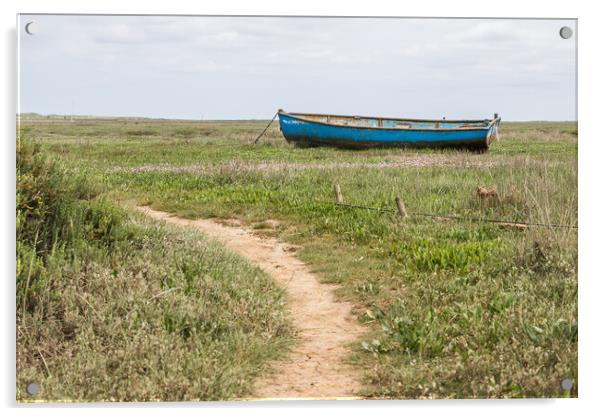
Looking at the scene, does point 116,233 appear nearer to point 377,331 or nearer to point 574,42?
point 377,331

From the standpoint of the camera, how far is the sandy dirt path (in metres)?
5.85

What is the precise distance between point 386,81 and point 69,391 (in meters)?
4.36

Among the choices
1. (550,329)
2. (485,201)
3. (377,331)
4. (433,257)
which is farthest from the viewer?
(485,201)

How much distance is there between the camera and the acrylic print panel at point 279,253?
229 inches

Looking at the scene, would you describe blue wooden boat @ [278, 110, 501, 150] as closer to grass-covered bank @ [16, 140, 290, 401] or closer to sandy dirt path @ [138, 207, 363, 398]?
sandy dirt path @ [138, 207, 363, 398]

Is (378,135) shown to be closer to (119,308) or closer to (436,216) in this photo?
(436,216)

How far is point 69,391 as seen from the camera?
5625mm

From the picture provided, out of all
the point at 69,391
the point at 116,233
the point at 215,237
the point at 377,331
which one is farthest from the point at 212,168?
the point at 69,391

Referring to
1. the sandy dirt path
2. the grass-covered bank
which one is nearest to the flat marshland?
the grass-covered bank

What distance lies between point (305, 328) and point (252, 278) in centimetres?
118

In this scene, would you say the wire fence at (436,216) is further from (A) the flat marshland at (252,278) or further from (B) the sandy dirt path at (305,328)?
(B) the sandy dirt path at (305,328)

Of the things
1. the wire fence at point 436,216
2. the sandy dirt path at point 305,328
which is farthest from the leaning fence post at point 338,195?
the sandy dirt path at point 305,328

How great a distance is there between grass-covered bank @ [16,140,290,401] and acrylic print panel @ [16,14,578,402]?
0.9 inches

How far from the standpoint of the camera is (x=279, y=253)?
924cm
